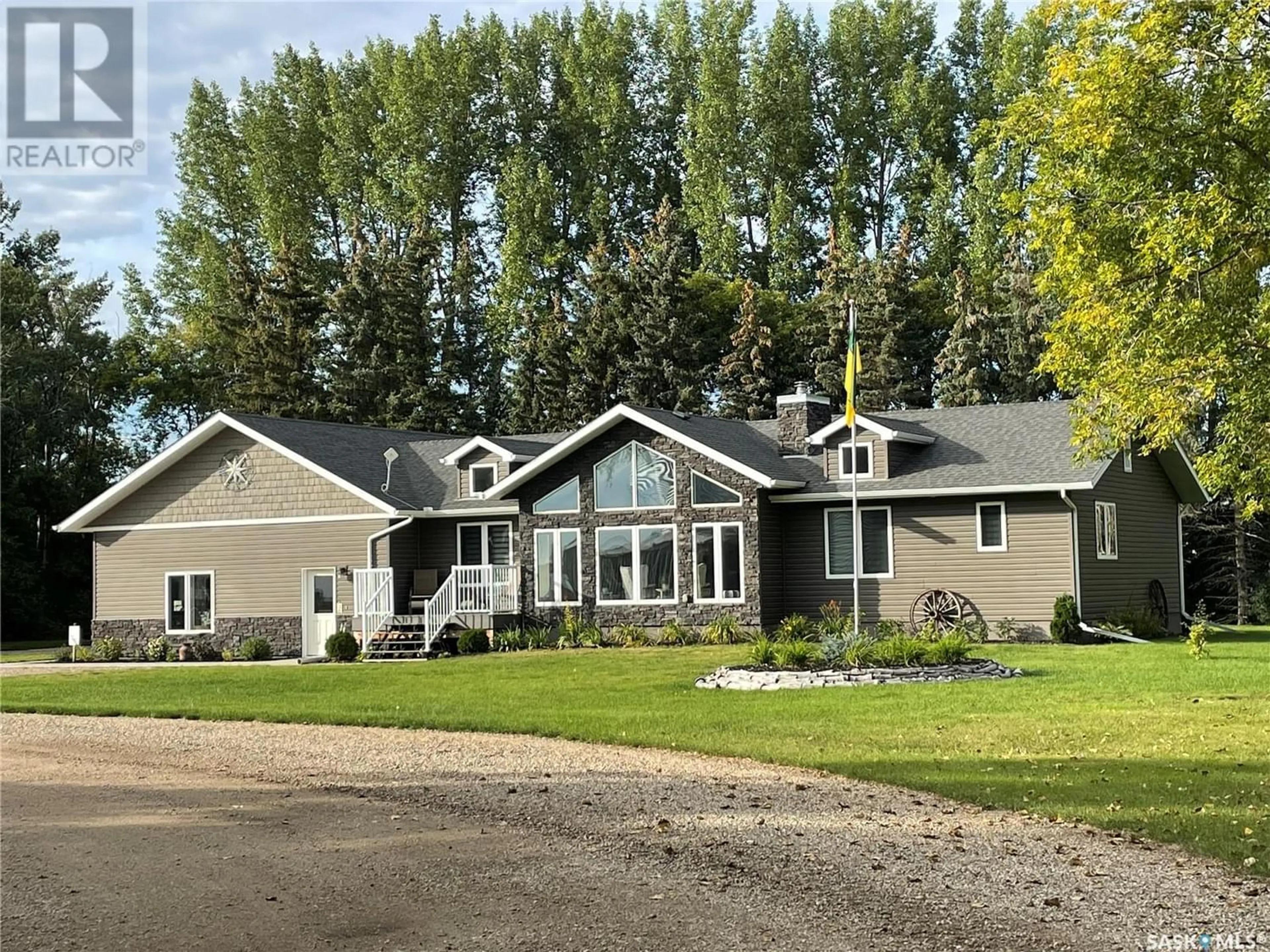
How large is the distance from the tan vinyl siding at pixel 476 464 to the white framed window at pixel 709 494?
16.3ft

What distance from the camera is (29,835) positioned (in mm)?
9438

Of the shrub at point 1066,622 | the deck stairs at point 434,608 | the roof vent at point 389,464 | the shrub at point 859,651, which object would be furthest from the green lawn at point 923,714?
the roof vent at point 389,464

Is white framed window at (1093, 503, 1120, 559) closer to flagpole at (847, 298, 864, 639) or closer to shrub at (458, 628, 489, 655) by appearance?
flagpole at (847, 298, 864, 639)

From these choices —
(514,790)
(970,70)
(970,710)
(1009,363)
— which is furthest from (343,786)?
(970,70)

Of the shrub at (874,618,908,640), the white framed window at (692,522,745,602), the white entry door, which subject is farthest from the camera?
the white entry door

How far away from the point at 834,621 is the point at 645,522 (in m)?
5.20

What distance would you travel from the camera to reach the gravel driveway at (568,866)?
6844 mm

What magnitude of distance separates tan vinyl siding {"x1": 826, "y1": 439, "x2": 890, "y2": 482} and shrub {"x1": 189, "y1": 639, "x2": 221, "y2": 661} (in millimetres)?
13379

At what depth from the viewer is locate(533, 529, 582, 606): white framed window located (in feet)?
93.8

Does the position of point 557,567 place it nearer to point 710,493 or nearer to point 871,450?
point 710,493

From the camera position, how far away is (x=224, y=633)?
102 ft

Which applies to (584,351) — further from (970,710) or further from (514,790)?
(514,790)

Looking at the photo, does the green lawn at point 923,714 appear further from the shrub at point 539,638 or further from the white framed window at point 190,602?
the white framed window at point 190,602

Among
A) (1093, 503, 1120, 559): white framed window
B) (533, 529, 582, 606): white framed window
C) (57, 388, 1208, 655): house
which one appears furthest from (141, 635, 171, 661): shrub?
(1093, 503, 1120, 559): white framed window
